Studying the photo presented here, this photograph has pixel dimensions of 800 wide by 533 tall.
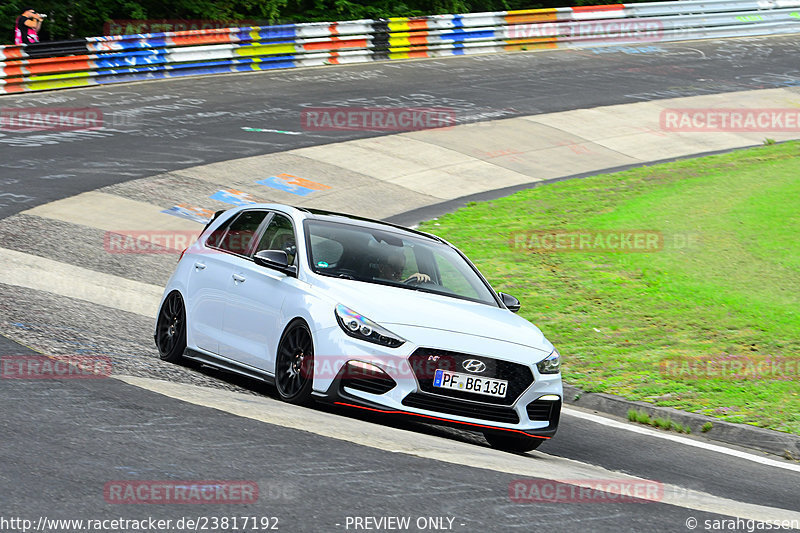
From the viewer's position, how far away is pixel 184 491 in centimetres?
563

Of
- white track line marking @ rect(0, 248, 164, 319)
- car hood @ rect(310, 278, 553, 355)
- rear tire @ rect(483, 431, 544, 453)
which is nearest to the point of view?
car hood @ rect(310, 278, 553, 355)

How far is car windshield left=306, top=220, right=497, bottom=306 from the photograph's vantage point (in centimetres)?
873

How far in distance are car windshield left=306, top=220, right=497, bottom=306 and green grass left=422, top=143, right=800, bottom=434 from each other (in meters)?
1.96

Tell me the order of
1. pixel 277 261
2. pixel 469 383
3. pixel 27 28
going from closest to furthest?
pixel 469 383
pixel 277 261
pixel 27 28

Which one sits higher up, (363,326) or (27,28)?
(27,28)

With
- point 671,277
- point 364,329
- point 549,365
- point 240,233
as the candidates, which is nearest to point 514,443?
point 549,365

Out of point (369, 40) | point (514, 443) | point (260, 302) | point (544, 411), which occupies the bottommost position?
point (514, 443)

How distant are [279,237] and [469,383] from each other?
2.38m

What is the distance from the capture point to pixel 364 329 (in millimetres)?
7785

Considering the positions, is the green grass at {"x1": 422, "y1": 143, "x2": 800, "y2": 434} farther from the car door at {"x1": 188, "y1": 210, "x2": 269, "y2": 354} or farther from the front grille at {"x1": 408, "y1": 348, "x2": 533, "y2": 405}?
the car door at {"x1": 188, "y1": 210, "x2": 269, "y2": 354}

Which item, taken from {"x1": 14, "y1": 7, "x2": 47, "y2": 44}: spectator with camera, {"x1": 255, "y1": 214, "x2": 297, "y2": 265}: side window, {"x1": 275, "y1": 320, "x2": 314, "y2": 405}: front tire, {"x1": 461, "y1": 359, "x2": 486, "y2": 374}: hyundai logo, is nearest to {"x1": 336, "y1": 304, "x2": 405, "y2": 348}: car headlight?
{"x1": 275, "y1": 320, "x2": 314, "y2": 405}: front tire

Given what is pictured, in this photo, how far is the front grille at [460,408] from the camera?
7.66 meters

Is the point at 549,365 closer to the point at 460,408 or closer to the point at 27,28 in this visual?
the point at 460,408

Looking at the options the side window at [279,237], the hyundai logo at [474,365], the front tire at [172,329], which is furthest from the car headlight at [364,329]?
the front tire at [172,329]
